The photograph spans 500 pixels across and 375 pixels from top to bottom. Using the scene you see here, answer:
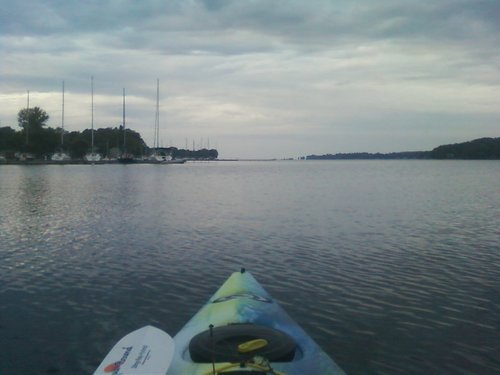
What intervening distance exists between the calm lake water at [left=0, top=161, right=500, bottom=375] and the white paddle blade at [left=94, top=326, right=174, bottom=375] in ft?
9.38

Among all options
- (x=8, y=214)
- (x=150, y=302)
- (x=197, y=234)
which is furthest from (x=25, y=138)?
(x=150, y=302)

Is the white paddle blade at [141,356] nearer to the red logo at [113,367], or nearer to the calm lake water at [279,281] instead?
the red logo at [113,367]

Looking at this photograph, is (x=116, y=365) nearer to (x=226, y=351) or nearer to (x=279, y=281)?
(x=226, y=351)

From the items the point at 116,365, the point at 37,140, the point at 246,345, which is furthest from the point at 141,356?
the point at 37,140

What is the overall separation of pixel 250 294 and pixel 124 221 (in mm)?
18781

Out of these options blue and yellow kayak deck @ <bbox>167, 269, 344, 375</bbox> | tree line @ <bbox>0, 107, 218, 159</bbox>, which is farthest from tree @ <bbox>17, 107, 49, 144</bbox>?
blue and yellow kayak deck @ <bbox>167, 269, 344, 375</bbox>

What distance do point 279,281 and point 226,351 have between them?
781 centimetres

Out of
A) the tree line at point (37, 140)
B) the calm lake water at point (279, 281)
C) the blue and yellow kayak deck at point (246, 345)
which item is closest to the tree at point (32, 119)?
the tree line at point (37, 140)

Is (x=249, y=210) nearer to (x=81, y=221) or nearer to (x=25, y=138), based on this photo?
(x=81, y=221)

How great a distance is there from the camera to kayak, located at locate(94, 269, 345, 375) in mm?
6914

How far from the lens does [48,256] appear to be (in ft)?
61.5

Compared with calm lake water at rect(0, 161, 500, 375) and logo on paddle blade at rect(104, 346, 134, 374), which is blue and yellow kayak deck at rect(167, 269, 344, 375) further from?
calm lake water at rect(0, 161, 500, 375)

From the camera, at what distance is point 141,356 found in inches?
277

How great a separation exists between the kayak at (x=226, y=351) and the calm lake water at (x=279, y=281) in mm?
1926
